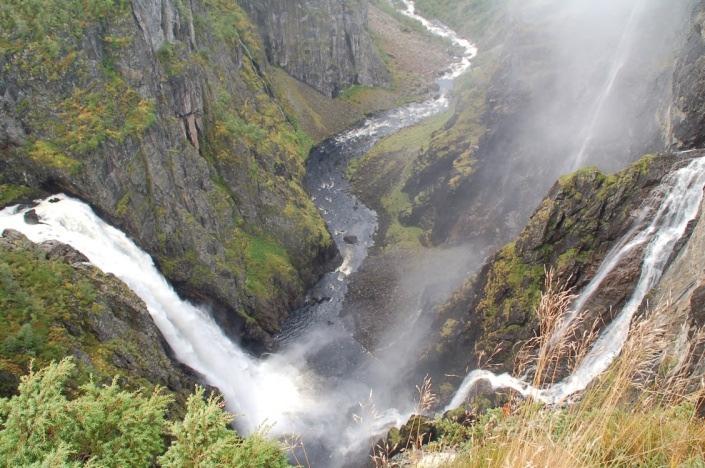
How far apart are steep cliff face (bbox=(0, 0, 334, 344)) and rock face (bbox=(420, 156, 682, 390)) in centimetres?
1606

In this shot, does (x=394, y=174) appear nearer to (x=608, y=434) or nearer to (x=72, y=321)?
(x=72, y=321)

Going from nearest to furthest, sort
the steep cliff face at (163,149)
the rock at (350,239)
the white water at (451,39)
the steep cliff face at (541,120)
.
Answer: the steep cliff face at (163,149) → the steep cliff face at (541,120) → the rock at (350,239) → the white water at (451,39)

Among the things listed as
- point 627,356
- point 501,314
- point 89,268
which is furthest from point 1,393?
point 501,314

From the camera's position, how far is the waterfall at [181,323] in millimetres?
26594

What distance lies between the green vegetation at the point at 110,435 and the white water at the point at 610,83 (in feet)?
129

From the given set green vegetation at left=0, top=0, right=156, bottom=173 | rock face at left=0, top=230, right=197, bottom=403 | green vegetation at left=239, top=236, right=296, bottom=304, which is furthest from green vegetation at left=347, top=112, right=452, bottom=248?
rock face at left=0, top=230, right=197, bottom=403

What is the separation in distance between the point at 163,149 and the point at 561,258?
85.4 ft

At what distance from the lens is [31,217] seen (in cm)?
2605

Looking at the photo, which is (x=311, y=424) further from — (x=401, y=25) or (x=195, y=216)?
(x=401, y=25)

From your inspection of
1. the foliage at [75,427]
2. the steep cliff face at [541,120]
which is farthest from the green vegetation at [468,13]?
the foliage at [75,427]

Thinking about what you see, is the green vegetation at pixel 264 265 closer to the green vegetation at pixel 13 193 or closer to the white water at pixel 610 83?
the green vegetation at pixel 13 193

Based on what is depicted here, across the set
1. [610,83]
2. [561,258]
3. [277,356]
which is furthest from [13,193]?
[610,83]

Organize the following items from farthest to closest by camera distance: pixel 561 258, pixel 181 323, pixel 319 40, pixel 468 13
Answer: pixel 468 13
pixel 319 40
pixel 181 323
pixel 561 258

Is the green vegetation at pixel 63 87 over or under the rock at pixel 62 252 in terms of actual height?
over
